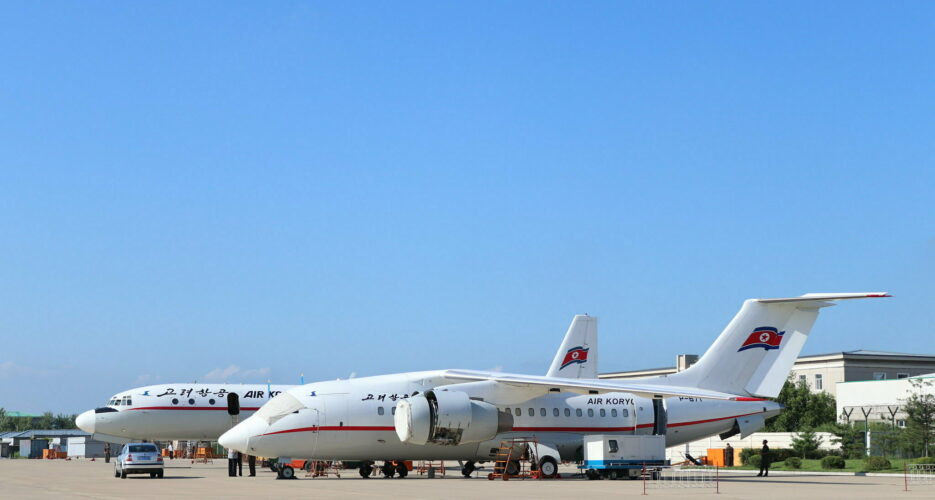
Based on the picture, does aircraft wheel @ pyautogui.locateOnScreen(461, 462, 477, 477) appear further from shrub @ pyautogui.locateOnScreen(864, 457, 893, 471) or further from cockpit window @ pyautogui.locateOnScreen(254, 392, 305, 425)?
shrub @ pyautogui.locateOnScreen(864, 457, 893, 471)

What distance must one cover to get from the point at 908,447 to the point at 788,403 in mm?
31759

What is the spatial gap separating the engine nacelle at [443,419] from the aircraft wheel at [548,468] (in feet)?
7.24

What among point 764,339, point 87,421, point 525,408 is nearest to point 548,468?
point 525,408

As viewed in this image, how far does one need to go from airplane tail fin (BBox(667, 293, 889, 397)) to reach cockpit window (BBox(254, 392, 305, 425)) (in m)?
12.7

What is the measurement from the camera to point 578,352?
52.4 m

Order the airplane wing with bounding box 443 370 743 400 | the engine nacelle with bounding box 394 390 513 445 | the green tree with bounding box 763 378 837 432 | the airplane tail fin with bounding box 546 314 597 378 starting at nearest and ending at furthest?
1. the airplane wing with bounding box 443 370 743 400
2. the engine nacelle with bounding box 394 390 513 445
3. the airplane tail fin with bounding box 546 314 597 378
4. the green tree with bounding box 763 378 837 432

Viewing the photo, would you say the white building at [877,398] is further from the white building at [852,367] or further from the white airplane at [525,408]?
the white airplane at [525,408]

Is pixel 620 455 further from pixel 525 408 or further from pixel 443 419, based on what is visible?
pixel 443 419

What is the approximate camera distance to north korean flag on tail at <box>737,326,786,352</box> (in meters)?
35.9

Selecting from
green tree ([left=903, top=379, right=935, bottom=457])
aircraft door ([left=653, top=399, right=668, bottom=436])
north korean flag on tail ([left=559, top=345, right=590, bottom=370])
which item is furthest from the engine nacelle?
green tree ([left=903, top=379, right=935, bottom=457])

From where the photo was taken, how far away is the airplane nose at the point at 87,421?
43469 millimetres

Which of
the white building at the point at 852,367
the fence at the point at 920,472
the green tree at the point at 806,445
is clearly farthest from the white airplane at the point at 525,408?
the white building at the point at 852,367

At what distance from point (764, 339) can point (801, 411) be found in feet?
181

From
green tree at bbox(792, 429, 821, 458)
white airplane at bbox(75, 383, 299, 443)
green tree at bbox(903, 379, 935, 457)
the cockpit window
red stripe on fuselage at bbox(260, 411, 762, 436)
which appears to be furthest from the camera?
green tree at bbox(792, 429, 821, 458)
